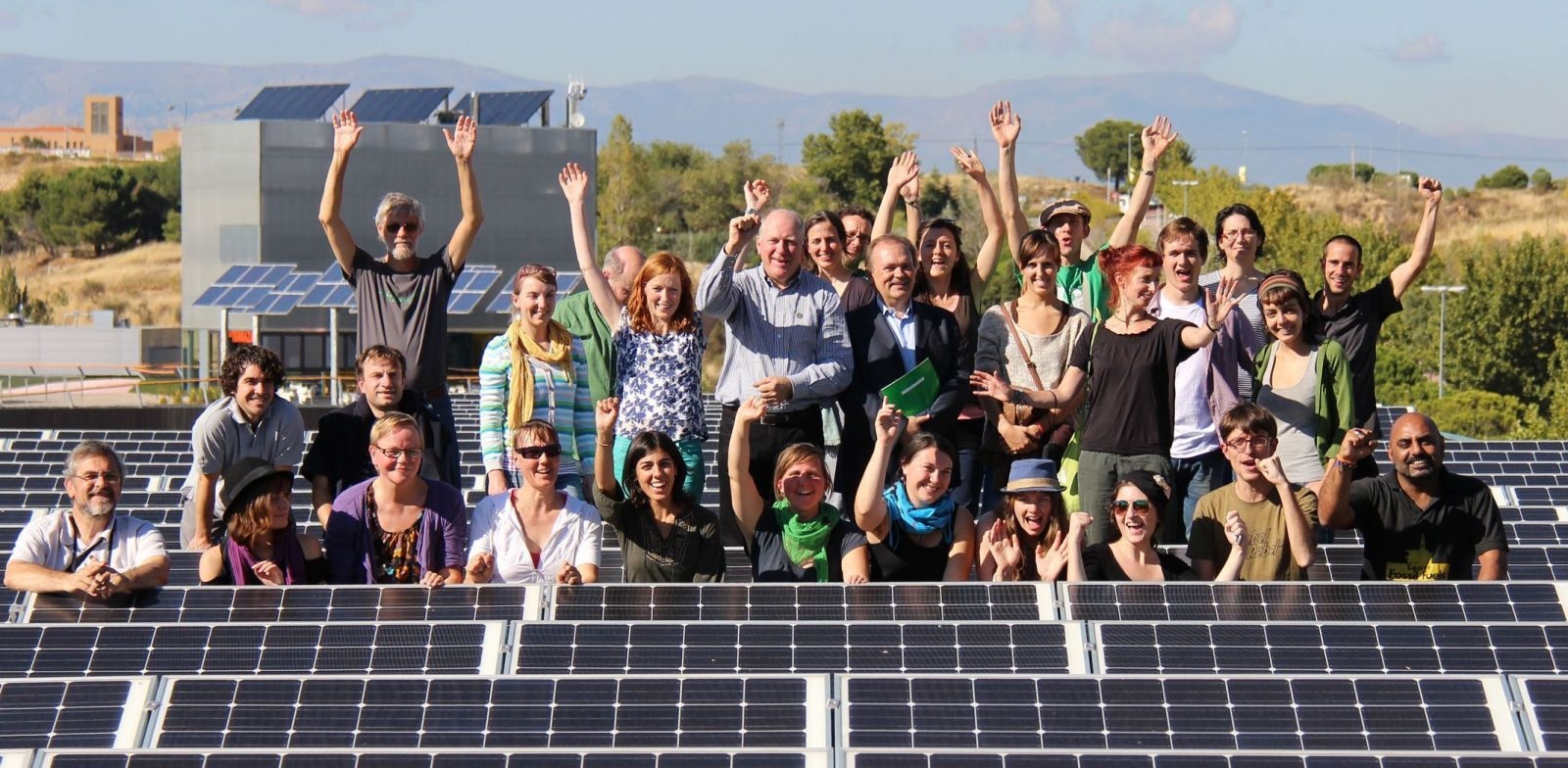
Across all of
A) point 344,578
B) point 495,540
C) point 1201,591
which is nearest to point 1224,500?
point 1201,591

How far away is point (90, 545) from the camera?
9.07 m

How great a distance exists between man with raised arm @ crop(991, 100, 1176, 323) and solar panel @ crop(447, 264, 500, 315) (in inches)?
1262

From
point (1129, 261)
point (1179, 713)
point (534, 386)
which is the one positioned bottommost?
point (1179, 713)

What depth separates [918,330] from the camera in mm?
10344

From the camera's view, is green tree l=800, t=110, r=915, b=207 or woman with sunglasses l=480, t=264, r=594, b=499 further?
green tree l=800, t=110, r=915, b=207

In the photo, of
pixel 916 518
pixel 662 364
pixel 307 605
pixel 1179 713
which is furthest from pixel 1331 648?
pixel 307 605

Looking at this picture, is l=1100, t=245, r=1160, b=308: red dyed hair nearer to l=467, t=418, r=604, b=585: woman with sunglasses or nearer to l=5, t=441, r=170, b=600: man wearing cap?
l=467, t=418, r=604, b=585: woman with sunglasses

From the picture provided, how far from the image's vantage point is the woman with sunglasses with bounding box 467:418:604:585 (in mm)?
9164

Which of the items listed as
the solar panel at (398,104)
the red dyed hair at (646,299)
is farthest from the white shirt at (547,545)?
the solar panel at (398,104)

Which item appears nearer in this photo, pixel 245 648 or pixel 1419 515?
pixel 245 648

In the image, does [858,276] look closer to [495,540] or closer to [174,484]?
[495,540]

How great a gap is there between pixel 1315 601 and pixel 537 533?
3724 mm

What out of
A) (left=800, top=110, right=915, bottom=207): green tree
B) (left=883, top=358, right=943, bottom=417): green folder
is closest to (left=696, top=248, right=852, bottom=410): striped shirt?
(left=883, top=358, right=943, bottom=417): green folder

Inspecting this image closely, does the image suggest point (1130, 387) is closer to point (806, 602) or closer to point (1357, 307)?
point (1357, 307)
